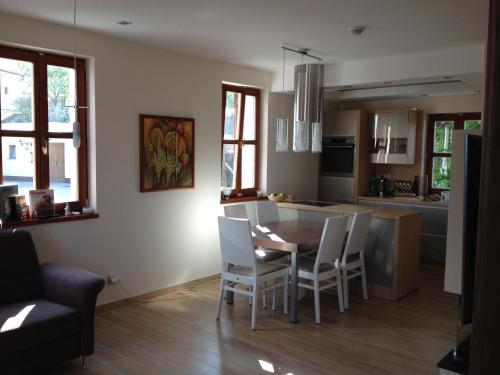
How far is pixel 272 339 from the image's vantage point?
3.79 m

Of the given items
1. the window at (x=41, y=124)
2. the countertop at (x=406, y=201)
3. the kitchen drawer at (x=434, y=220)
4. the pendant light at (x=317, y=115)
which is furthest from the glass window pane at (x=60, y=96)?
the kitchen drawer at (x=434, y=220)

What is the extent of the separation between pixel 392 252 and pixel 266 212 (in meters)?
1.45

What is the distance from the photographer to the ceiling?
130 inches

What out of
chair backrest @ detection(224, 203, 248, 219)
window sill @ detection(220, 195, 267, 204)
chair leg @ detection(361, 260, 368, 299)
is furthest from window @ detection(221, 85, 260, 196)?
chair leg @ detection(361, 260, 368, 299)

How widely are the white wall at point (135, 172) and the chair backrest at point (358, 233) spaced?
1.76m

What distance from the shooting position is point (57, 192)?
4199mm

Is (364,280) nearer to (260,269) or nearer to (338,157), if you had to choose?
(260,269)

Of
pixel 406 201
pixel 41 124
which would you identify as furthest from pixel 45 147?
pixel 406 201

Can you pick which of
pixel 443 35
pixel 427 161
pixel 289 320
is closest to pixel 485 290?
pixel 289 320

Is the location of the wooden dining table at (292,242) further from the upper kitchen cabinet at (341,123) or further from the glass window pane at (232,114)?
the upper kitchen cabinet at (341,123)

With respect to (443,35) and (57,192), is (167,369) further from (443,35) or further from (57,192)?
(443,35)

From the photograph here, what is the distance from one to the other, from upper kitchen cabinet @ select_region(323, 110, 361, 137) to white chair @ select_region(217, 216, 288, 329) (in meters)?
3.29

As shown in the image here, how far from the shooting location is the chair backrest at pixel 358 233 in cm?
445

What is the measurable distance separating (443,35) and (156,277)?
369 cm
